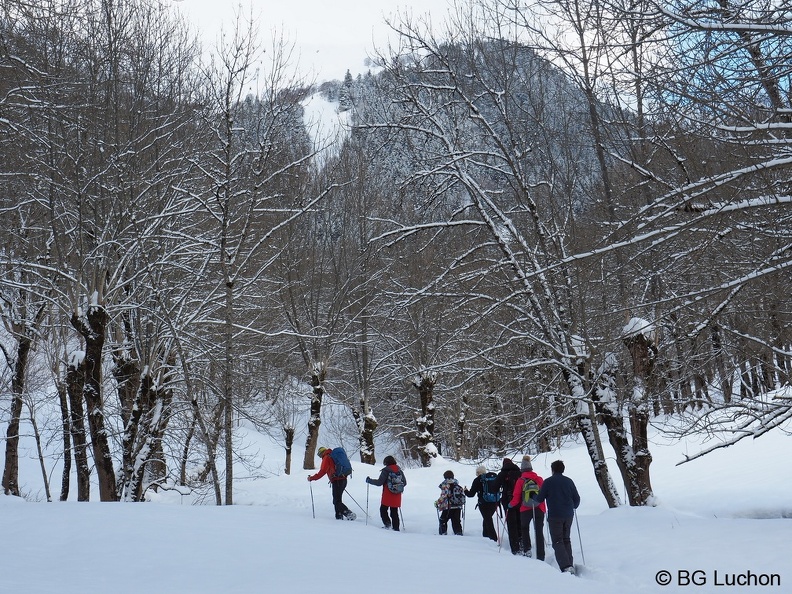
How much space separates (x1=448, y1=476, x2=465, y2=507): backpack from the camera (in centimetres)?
1183

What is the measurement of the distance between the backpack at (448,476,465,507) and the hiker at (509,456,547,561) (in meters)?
2.04

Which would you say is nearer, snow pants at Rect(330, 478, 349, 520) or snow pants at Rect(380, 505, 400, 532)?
snow pants at Rect(380, 505, 400, 532)

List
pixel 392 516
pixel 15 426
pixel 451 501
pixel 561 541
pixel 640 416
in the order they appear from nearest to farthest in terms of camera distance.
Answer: pixel 561 541, pixel 640 416, pixel 451 501, pixel 392 516, pixel 15 426

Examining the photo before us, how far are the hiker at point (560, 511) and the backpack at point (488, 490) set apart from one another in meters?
2.24

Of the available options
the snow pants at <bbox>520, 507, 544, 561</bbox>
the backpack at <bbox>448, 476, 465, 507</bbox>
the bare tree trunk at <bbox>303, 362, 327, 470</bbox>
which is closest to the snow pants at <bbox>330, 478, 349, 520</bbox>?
the backpack at <bbox>448, 476, 465, 507</bbox>

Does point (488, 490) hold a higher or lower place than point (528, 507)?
higher

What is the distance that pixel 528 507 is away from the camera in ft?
31.6

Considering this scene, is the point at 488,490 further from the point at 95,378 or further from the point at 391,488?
the point at 95,378

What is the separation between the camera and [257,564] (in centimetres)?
629

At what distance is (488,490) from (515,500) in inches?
54.1

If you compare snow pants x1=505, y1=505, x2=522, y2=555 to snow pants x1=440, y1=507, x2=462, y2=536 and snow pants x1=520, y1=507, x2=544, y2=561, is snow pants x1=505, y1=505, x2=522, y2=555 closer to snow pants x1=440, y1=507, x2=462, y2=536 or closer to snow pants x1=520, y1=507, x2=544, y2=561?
snow pants x1=520, y1=507, x2=544, y2=561

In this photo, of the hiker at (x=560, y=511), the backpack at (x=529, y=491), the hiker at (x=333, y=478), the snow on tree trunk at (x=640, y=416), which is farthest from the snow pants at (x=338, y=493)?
the snow on tree trunk at (x=640, y=416)

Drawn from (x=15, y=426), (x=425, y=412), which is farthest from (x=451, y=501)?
(x=425, y=412)

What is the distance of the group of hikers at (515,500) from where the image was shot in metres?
8.57
